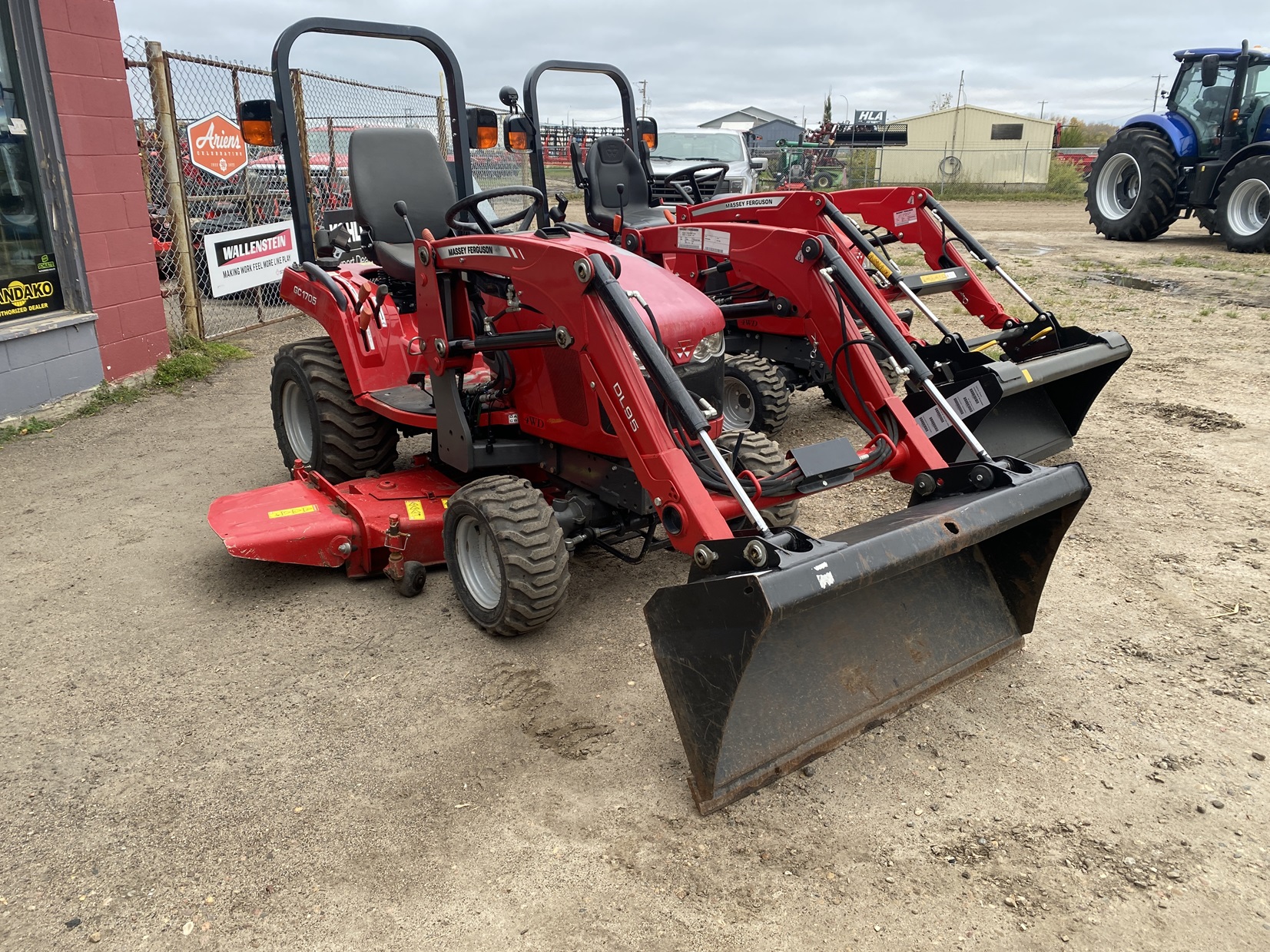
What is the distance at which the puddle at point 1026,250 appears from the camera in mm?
14148

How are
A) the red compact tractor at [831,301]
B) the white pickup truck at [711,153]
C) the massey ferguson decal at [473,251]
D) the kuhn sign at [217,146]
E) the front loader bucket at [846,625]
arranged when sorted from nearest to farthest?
1. the front loader bucket at [846,625]
2. the massey ferguson decal at [473,251]
3. the red compact tractor at [831,301]
4. the kuhn sign at [217,146]
5. the white pickup truck at [711,153]

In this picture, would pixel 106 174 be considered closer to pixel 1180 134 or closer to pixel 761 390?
pixel 761 390

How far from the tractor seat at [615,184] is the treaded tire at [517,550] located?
3836 mm

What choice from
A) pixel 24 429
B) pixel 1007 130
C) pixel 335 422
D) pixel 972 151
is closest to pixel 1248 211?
pixel 335 422

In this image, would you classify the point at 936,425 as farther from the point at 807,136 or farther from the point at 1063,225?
the point at 807,136

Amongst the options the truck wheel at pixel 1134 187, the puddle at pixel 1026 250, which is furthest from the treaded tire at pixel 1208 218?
the puddle at pixel 1026 250

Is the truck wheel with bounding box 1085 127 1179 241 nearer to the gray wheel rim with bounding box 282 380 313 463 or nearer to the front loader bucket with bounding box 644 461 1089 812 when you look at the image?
the front loader bucket with bounding box 644 461 1089 812

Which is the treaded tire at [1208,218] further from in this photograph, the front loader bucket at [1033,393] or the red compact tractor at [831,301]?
the front loader bucket at [1033,393]

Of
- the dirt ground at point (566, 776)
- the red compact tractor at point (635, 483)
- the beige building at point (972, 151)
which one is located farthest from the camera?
the beige building at point (972, 151)

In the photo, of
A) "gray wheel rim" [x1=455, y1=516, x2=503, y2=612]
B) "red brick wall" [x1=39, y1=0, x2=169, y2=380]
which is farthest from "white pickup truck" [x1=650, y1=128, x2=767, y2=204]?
"gray wheel rim" [x1=455, y1=516, x2=503, y2=612]

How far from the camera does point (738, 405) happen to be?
20.5 ft

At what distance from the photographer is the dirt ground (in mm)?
2395

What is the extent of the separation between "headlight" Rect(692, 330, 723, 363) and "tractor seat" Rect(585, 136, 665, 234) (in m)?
3.44

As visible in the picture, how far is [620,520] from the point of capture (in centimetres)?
396
